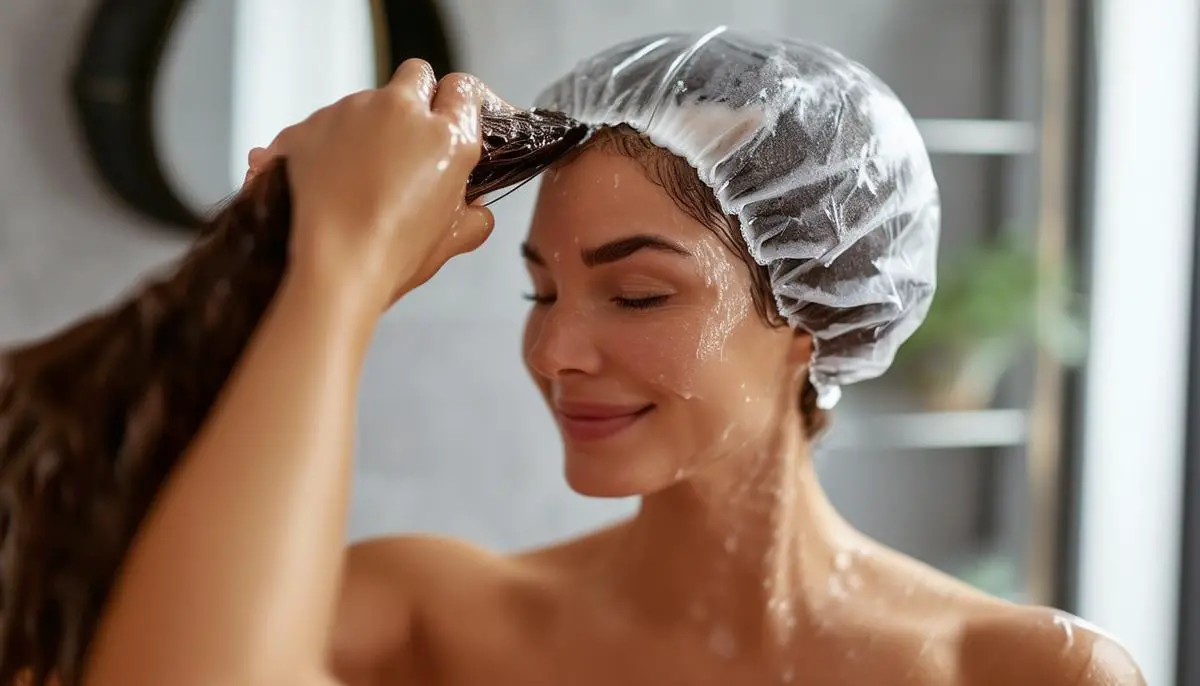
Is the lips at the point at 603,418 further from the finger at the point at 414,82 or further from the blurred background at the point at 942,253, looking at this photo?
the blurred background at the point at 942,253

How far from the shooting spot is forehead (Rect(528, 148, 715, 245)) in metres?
0.82

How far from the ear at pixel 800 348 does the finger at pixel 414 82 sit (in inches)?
16.0

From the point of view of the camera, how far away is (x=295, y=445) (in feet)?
1.79

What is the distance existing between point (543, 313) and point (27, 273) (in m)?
0.98

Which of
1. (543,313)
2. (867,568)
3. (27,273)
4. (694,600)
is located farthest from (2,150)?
(867,568)

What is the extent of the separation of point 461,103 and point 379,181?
3.5 inches

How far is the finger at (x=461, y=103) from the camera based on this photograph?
2.08 feet

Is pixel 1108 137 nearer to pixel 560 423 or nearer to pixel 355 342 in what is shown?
pixel 560 423

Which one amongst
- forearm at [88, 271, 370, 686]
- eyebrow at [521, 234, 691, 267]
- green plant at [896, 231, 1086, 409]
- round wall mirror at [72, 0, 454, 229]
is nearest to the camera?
forearm at [88, 271, 370, 686]

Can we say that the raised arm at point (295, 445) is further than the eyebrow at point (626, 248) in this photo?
No

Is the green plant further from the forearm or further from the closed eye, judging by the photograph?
the forearm

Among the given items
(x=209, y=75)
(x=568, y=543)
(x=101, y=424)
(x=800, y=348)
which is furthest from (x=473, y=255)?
(x=101, y=424)

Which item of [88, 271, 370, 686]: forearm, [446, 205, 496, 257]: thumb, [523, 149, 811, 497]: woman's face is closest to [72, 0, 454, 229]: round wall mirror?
[523, 149, 811, 497]: woman's face

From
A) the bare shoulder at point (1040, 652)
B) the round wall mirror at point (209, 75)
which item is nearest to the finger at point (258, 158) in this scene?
the bare shoulder at point (1040, 652)
